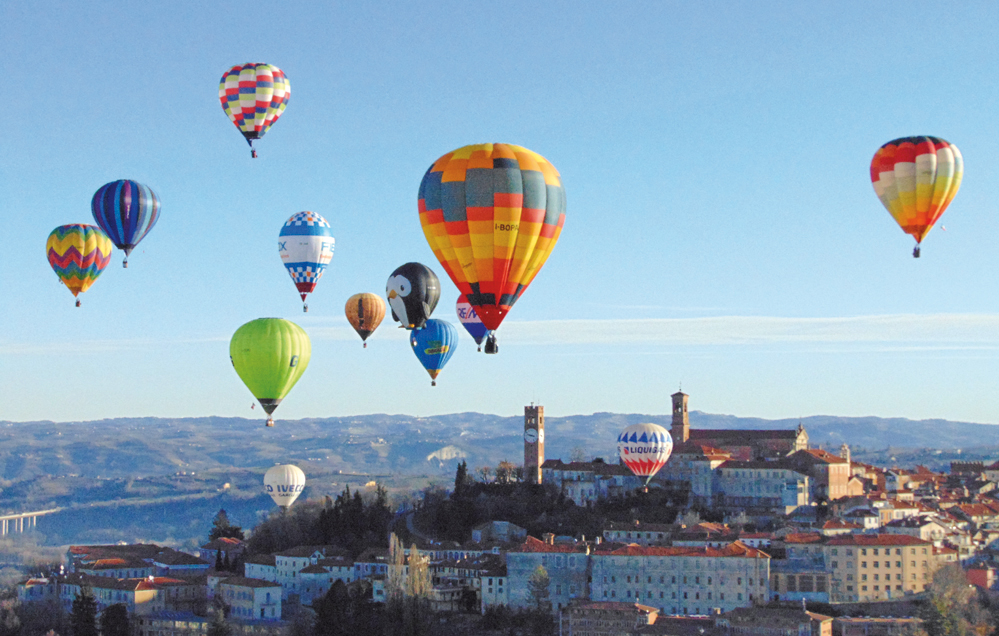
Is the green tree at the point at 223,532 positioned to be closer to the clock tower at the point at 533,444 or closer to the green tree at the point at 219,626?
the clock tower at the point at 533,444

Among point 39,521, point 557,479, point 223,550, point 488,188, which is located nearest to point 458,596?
point 557,479

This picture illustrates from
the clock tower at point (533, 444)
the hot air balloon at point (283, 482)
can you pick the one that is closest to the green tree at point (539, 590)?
the hot air balloon at point (283, 482)

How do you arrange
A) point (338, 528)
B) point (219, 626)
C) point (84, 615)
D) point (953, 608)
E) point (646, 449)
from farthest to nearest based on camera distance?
point (338, 528) < point (646, 449) < point (84, 615) < point (219, 626) < point (953, 608)

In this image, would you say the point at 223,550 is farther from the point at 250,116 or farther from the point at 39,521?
the point at 39,521

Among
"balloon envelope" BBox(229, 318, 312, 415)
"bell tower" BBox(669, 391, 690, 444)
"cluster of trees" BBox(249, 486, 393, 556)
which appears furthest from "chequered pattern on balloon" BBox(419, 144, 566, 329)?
"bell tower" BBox(669, 391, 690, 444)

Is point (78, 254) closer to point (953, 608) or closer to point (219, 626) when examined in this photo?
point (219, 626)

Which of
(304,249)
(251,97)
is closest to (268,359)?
(304,249)
